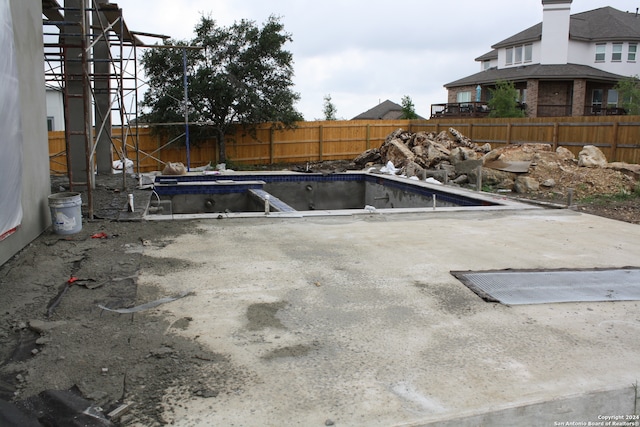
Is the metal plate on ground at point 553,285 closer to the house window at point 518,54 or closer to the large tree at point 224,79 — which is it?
the large tree at point 224,79

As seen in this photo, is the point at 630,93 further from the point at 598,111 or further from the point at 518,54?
the point at 518,54

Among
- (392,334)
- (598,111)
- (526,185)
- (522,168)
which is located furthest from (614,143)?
Result: (392,334)

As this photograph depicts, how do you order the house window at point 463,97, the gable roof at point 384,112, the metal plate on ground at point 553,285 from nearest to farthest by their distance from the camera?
the metal plate on ground at point 553,285 → the house window at point 463,97 → the gable roof at point 384,112

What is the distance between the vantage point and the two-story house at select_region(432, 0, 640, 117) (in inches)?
1129

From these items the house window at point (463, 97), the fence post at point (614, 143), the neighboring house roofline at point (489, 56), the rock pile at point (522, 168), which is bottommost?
the rock pile at point (522, 168)

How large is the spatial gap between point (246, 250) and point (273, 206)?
3.33 meters

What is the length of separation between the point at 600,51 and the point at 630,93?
5.39 metres

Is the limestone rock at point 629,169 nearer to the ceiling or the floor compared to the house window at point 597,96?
nearer to the floor

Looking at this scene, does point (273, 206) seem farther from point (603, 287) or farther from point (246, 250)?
point (603, 287)

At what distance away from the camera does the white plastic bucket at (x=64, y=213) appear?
21.7 feet

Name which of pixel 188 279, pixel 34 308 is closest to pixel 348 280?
pixel 188 279

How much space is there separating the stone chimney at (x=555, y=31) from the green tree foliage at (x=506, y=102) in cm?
363

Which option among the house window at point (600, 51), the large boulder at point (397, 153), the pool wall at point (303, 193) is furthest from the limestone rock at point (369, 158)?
the house window at point (600, 51)

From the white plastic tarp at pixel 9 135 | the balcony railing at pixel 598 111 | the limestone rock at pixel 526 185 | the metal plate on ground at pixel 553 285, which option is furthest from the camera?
the balcony railing at pixel 598 111
